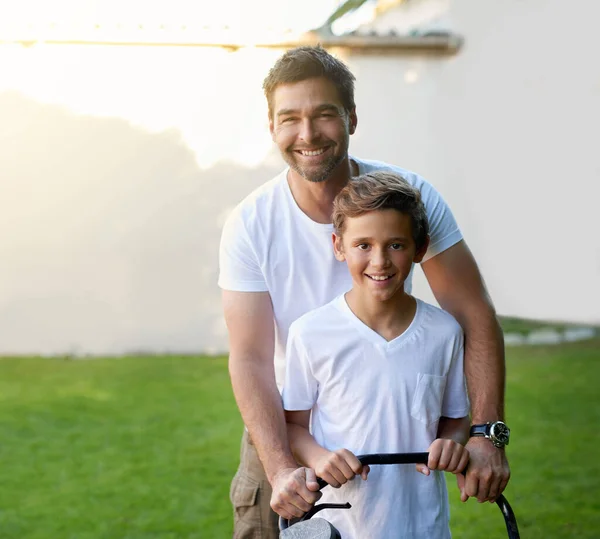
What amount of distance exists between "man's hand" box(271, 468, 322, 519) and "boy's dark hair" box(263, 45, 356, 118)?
2.65 ft

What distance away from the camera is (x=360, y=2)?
686cm

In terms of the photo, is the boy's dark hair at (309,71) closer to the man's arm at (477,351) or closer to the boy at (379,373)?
the boy at (379,373)

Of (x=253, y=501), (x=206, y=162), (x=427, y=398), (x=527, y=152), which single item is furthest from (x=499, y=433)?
(x=527, y=152)

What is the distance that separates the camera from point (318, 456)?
1873 mm

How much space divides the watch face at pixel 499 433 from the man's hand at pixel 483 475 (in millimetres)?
22

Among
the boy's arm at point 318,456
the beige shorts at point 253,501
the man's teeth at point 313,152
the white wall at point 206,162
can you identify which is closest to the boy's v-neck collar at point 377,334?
the boy's arm at point 318,456

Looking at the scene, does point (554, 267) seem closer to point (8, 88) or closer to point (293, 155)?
point (8, 88)

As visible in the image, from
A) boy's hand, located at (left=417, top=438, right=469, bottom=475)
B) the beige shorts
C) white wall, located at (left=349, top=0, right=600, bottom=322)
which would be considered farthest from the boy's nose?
white wall, located at (left=349, top=0, right=600, bottom=322)

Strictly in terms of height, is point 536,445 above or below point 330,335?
below

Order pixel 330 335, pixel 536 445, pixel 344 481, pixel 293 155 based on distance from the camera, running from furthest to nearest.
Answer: pixel 536 445 → pixel 293 155 → pixel 330 335 → pixel 344 481

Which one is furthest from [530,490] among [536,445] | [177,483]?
[177,483]

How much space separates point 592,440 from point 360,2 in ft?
11.2

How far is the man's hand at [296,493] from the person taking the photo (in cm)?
177

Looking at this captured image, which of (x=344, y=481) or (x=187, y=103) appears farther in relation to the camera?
(x=187, y=103)
